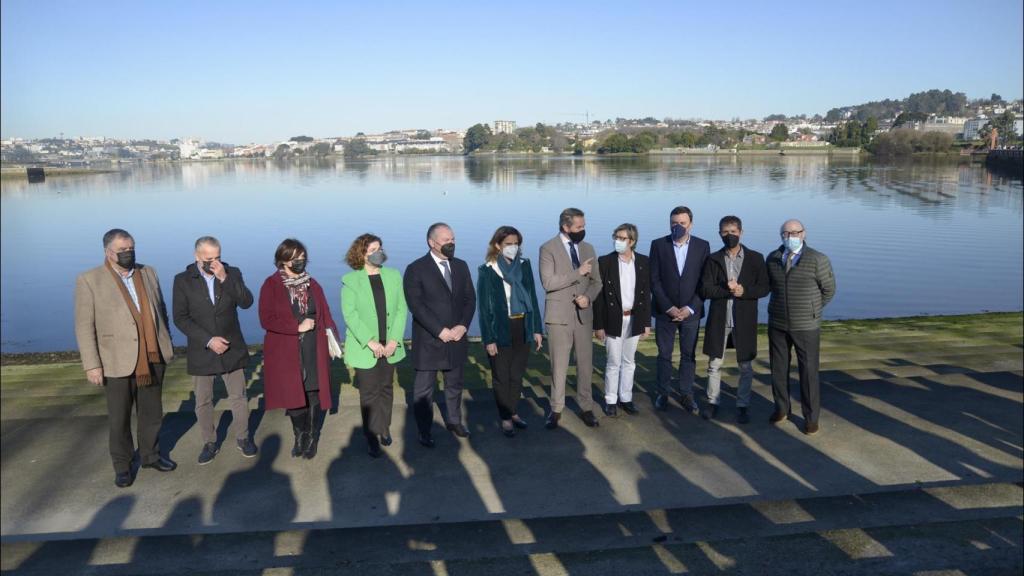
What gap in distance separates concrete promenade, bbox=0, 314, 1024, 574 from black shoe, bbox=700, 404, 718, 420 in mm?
118

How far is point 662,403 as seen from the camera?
6.66m

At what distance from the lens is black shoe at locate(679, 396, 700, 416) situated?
257 inches

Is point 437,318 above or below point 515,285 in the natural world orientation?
below

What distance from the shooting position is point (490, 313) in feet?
20.0

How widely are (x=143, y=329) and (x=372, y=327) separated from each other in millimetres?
1728

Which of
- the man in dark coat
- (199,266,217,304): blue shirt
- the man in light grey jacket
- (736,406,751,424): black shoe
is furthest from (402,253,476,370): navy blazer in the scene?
the man in light grey jacket

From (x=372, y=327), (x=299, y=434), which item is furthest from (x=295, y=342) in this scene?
(x=299, y=434)

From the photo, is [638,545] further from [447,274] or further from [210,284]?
[210,284]

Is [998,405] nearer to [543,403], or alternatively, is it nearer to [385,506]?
[543,403]

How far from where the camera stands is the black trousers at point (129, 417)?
17.1ft

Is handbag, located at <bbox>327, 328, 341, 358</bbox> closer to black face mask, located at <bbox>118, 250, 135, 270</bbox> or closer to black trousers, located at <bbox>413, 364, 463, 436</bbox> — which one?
black trousers, located at <bbox>413, 364, 463, 436</bbox>

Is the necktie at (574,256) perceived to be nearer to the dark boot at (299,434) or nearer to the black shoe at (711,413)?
the black shoe at (711,413)

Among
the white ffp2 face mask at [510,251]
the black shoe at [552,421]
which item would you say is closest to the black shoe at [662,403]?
the black shoe at [552,421]

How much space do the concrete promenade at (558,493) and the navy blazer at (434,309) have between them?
0.70 m
